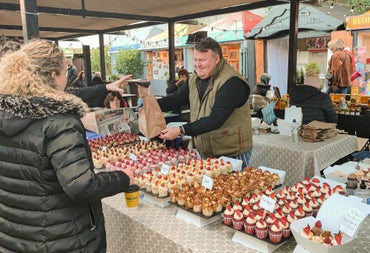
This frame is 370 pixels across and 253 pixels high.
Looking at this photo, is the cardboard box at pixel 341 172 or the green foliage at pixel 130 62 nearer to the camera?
the cardboard box at pixel 341 172

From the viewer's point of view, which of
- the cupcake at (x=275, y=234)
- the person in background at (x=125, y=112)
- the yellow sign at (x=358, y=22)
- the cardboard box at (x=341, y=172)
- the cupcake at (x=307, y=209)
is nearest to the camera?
the cupcake at (x=275, y=234)

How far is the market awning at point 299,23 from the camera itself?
21.0 ft

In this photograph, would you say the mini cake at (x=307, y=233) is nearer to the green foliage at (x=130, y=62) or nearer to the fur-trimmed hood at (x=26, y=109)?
the fur-trimmed hood at (x=26, y=109)

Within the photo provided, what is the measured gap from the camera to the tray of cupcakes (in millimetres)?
1411

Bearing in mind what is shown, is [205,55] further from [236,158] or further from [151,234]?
[151,234]

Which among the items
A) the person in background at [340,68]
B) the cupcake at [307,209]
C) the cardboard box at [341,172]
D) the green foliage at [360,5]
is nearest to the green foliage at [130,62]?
the green foliage at [360,5]

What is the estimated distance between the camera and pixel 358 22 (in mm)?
7703

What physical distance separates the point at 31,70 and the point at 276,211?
4.03 ft

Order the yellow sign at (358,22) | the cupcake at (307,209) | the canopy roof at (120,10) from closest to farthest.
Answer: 1. the cupcake at (307,209)
2. the canopy roof at (120,10)
3. the yellow sign at (358,22)

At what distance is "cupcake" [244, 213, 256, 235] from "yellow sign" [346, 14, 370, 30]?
292 inches

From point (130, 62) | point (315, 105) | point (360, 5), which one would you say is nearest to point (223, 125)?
point (315, 105)

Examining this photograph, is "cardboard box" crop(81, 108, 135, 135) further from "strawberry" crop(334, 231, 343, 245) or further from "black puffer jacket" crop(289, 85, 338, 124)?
"strawberry" crop(334, 231, 343, 245)

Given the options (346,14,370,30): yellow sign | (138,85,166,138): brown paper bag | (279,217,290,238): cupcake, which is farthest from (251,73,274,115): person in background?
(279,217,290,238): cupcake

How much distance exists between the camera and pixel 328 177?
2.34m
